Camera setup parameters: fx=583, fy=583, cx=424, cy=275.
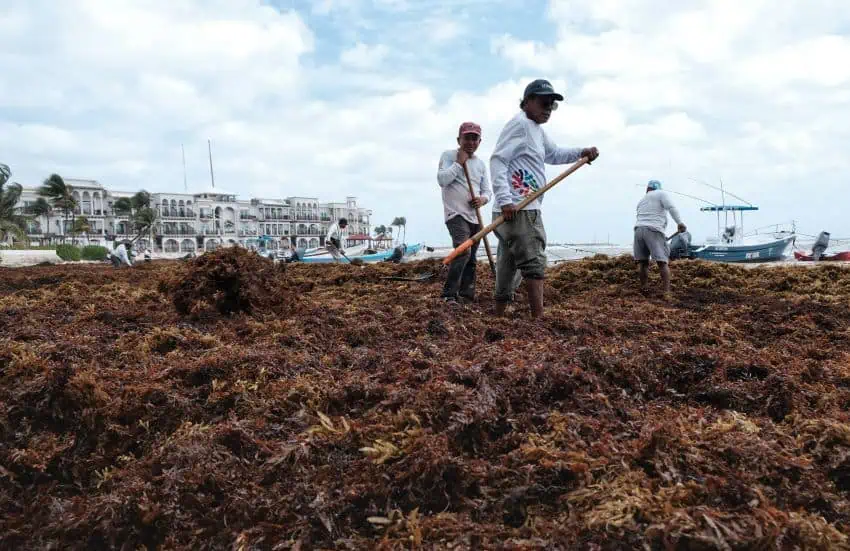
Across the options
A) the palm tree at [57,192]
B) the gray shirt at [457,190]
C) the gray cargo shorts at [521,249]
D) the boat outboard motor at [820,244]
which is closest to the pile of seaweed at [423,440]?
the gray cargo shorts at [521,249]

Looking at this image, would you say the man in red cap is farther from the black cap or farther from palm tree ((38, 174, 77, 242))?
palm tree ((38, 174, 77, 242))

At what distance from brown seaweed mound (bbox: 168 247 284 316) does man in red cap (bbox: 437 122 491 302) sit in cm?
204

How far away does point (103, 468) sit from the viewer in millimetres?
2268

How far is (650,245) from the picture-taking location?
7.64 metres

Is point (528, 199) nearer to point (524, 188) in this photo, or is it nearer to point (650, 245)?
point (524, 188)

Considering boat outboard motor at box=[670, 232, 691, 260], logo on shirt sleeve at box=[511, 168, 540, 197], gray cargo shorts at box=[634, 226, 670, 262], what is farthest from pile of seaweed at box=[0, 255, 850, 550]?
boat outboard motor at box=[670, 232, 691, 260]

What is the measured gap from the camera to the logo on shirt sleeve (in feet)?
16.1

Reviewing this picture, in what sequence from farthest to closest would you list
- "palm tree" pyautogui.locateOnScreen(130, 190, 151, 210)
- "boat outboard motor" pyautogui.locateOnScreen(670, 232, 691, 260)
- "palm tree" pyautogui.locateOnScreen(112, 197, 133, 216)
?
"palm tree" pyautogui.locateOnScreen(130, 190, 151, 210)
"palm tree" pyautogui.locateOnScreen(112, 197, 133, 216)
"boat outboard motor" pyautogui.locateOnScreen(670, 232, 691, 260)

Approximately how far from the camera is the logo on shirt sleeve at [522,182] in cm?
490

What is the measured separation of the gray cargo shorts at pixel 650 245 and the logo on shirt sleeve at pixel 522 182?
334 centimetres

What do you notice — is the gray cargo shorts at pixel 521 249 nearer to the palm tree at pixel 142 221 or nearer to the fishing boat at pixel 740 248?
the fishing boat at pixel 740 248

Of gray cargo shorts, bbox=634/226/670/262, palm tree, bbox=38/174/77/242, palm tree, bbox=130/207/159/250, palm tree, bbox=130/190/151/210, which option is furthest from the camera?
palm tree, bbox=130/190/151/210

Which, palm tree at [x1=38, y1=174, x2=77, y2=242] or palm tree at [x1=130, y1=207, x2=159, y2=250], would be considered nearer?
palm tree at [x1=38, y1=174, x2=77, y2=242]

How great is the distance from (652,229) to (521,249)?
3.71 meters
